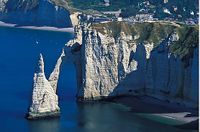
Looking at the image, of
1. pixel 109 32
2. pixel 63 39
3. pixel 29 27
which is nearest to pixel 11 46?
pixel 63 39

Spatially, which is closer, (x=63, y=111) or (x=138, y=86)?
(x=63, y=111)

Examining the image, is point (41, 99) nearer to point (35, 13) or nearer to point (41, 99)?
point (41, 99)

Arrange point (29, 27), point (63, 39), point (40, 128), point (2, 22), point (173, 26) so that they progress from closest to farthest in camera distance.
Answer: point (40, 128), point (173, 26), point (63, 39), point (29, 27), point (2, 22)

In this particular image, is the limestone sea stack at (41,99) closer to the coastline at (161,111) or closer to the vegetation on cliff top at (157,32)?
the coastline at (161,111)

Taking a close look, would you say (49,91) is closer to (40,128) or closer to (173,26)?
(40,128)

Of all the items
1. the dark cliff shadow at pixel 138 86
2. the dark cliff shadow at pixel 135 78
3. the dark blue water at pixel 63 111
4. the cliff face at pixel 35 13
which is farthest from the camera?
the cliff face at pixel 35 13

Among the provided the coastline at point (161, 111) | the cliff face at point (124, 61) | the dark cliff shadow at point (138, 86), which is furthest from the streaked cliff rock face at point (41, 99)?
the dark cliff shadow at point (138, 86)

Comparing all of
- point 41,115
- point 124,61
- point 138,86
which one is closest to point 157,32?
point 124,61
